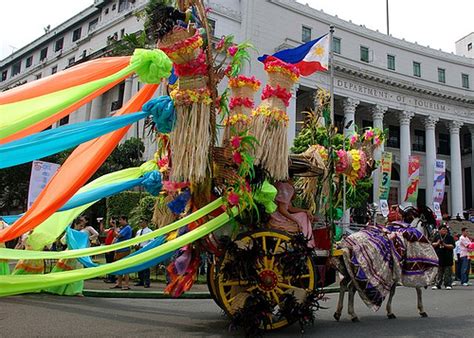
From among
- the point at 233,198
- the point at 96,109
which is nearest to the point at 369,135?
the point at 233,198

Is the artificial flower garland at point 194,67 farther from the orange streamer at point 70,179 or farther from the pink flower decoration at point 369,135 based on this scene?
the pink flower decoration at point 369,135

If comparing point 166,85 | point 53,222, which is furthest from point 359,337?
point 53,222

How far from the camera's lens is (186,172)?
5645 millimetres

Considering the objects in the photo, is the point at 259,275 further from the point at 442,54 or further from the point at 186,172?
the point at 442,54

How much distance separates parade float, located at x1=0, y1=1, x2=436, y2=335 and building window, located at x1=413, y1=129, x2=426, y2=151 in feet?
129

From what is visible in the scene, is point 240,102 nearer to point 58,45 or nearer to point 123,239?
point 123,239


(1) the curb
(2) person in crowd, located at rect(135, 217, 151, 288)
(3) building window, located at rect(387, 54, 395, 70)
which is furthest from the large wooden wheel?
(3) building window, located at rect(387, 54, 395, 70)

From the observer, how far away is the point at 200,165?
18.4ft

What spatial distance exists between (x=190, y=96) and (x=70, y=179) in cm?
187

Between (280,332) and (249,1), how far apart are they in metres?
31.6

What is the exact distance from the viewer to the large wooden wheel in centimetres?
597

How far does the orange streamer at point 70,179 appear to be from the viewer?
5.38 metres

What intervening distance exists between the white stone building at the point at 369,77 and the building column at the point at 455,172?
0.08 m

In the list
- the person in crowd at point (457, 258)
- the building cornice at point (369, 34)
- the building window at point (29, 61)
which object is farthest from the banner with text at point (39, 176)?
the building window at point (29, 61)
